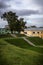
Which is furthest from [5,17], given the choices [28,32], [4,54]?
[4,54]

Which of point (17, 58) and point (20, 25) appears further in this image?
point (20, 25)

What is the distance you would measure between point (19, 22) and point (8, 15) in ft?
20.5

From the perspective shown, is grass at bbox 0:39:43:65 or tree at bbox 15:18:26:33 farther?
tree at bbox 15:18:26:33

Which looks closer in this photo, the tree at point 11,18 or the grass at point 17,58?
the grass at point 17,58

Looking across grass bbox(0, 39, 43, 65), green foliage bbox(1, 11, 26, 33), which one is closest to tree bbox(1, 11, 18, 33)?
green foliage bbox(1, 11, 26, 33)

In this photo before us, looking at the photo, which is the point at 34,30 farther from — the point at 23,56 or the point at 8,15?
the point at 23,56

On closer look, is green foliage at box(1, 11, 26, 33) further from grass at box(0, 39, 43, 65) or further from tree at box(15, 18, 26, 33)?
grass at box(0, 39, 43, 65)

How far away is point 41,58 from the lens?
98.0 feet

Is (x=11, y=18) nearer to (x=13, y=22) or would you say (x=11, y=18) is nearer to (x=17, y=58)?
(x=13, y=22)

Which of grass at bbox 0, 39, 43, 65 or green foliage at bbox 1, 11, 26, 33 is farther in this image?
green foliage at bbox 1, 11, 26, 33

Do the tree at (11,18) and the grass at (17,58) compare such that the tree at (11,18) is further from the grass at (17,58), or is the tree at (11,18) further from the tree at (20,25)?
the grass at (17,58)

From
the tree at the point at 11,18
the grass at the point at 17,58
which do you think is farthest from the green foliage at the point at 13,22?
the grass at the point at 17,58

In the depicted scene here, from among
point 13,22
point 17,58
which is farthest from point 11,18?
point 17,58

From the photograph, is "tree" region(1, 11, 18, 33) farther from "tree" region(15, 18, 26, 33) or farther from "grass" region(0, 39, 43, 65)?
"grass" region(0, 39, 43, 65)
